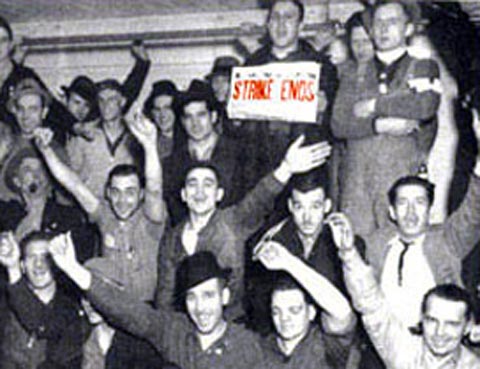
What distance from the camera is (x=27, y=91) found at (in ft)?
12.0

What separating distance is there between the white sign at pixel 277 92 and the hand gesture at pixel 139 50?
125 centimetres

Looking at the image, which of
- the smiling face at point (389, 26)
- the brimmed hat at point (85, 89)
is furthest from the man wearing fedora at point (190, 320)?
the brimmed hat at point (85, 89)

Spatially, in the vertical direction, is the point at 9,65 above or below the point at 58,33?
below

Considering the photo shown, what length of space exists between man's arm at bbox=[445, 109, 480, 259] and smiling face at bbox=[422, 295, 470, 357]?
33 centimetres

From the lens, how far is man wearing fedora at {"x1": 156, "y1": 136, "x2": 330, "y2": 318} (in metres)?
2.78

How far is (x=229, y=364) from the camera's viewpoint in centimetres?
242

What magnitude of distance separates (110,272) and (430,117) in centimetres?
129

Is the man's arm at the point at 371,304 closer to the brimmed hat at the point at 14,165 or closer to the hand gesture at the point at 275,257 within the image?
the hand gesture at the point at 275,257

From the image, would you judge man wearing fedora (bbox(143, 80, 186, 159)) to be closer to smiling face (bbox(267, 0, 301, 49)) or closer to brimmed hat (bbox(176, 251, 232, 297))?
smiling face (bbox(267, 0, 301, 49))

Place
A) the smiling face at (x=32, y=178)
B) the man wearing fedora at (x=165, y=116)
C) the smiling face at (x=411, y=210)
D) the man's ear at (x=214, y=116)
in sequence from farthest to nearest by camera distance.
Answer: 1. the man wearing fedora at (x=165, y=116)
2. the smiling face at (x=32, y=178)
3. the man's ear at (x=214, y=116)
4. the smiling face at (x=411, y=210)

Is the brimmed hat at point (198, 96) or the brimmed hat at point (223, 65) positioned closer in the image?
the brimmed hat at point (198, 96)

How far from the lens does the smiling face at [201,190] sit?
280 centimetres

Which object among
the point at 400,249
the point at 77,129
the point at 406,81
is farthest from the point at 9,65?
the point at 400,249

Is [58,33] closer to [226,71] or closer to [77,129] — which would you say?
[77,129]
